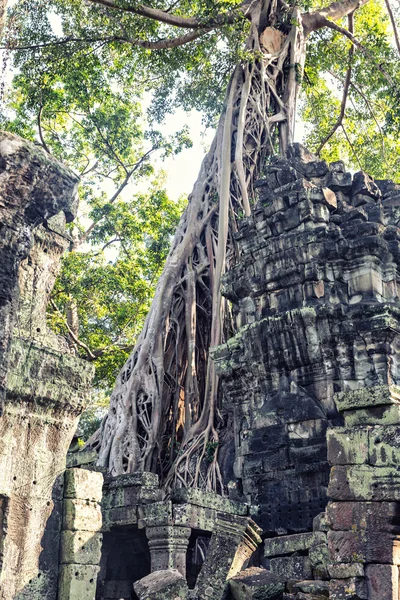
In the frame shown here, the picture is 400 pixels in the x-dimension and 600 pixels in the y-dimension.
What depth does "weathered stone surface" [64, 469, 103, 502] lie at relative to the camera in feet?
15.4

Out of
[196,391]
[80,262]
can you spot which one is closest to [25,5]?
[80,262]

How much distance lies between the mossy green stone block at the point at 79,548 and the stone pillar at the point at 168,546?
247 cm

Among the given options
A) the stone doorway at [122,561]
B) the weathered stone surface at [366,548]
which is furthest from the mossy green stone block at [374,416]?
the stone doorway at [122,561]

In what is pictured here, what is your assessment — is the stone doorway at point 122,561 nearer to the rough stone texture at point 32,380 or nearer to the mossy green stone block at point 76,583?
the mossy green stone block at point 76,583

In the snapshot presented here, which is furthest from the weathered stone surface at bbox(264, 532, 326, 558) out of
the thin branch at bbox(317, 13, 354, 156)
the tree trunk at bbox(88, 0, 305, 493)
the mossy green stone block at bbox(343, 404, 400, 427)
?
the thin branch at bbox(317, 13, 354, 156)

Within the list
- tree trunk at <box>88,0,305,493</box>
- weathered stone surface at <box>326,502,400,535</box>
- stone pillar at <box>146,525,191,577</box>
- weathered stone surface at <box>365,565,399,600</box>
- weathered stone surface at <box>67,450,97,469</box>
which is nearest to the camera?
weathered stone surface at <box>365,565,399,600</box>

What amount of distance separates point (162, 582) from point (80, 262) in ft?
35.3

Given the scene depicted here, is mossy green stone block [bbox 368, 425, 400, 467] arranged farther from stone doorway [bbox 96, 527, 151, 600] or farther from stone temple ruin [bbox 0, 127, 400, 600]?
stone doorway [bbox 96, 527, 151, 600]

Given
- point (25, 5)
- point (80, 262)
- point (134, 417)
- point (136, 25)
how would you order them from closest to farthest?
point (134, 417) < point (136, 25) < point (25, 5) < point (80, 262)

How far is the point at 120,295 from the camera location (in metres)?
15.1

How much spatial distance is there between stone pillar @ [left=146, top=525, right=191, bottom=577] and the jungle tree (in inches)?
79.3

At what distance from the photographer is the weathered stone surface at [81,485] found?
4.70m

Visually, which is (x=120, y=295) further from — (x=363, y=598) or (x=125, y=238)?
(x=363, y=598)

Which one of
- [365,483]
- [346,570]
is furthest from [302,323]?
[346,570]
